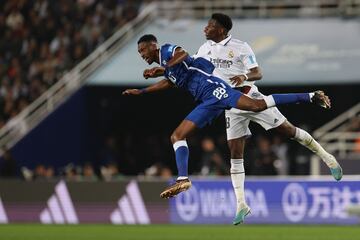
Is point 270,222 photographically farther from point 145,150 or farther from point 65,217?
point 145,150

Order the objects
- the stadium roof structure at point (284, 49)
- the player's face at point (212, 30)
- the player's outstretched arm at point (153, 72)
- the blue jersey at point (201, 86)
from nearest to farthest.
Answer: the player's outstretched arm at point (153, 72), the blue jersey at point (201, 86), the player's face at point (212, 30), the stadium roof structure at point (284, 49)

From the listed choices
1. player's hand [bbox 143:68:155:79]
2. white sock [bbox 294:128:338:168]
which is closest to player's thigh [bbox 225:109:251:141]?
white sock [bbox 294:128:338:168]

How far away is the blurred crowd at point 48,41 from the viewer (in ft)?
96.3

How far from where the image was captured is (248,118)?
16.7 meters

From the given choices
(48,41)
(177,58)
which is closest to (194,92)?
(177,58)

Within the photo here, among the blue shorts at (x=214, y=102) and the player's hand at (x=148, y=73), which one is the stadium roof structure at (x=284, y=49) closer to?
the blue shorts at (x=214, y=102)

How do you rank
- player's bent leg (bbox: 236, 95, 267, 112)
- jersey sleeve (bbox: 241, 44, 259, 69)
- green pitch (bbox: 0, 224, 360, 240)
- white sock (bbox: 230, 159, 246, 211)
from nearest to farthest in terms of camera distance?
player's bent leg (bbox: 236, 95, 267, 112) → jersey sleeve (bbox: 241, 44, 259, 69) → white sock (bbox: 230, 159, 246, 211) → green pitch (bbox: 0, 224, 360, 240)

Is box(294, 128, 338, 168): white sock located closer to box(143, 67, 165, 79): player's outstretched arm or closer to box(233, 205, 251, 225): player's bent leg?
box(233, 205, 251, 225): player's bent leg

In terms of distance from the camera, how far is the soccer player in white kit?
52.5 feet

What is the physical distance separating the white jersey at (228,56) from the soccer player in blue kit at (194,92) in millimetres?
554

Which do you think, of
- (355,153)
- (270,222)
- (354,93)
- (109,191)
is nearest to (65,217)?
(109,191)

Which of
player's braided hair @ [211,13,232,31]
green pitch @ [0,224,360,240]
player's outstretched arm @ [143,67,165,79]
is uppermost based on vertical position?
player's braided hair @ [211,13,232,31]

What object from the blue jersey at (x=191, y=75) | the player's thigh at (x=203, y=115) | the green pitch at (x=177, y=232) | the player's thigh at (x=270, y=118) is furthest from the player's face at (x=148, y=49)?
the green pitch at (x=177, y=232)

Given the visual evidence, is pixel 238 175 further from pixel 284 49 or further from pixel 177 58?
pixel 284 49
